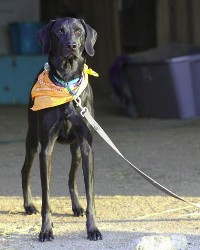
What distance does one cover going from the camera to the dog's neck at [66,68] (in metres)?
5.68

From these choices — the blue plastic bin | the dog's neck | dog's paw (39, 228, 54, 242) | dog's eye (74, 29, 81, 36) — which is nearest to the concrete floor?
dog's paw (39, 228, 54, 242)

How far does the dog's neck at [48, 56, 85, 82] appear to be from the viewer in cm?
568

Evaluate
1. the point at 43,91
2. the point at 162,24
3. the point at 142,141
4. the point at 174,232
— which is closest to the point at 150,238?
the point at 174,232

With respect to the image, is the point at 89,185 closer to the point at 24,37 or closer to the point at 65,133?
the point at 65,133

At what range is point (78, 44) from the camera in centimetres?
554

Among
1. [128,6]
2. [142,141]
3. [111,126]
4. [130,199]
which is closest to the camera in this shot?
[130,199]

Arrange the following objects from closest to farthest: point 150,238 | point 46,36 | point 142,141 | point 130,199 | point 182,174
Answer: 1. point 150,238
2. point 46,36
3. point 130,199
4. point 182,174
5. point 142,141

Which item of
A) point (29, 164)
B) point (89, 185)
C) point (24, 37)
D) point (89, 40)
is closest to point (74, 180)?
point (29, 164)

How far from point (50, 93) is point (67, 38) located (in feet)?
1.58

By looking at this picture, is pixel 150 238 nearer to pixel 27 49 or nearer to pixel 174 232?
pixel 174 232

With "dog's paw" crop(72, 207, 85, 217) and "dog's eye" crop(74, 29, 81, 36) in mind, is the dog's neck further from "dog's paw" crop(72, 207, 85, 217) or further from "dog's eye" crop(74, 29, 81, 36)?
"dog's paw" crop(72, 207, 85, 217)

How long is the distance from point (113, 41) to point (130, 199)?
807 centimetres

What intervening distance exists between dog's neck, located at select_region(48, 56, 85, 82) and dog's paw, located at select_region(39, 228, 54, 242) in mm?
1187

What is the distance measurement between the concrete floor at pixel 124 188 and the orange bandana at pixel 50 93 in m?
1.05
